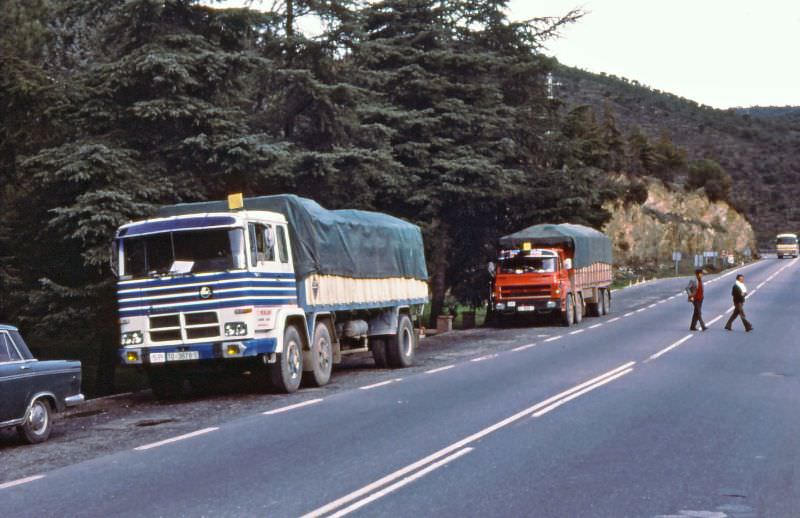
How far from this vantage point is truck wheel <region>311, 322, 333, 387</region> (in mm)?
17625

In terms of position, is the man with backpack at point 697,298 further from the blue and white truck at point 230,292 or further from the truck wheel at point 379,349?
the blue and white truck at point 230,292

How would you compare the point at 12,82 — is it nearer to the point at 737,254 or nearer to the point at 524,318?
the point at 524,318

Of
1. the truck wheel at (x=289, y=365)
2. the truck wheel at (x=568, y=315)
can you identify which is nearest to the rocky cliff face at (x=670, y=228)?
the truck wheel at (x=568, y=315)

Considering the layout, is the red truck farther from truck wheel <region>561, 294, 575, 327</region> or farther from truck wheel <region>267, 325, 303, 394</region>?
truck wheel <region>267, 325, 303, 394</region>

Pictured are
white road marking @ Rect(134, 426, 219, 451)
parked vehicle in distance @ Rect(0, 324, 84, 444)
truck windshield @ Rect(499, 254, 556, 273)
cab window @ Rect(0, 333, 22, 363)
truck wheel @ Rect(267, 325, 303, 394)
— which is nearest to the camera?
white road marking @ Rect(134, 426, 219, 451)

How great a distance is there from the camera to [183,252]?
53.4ft

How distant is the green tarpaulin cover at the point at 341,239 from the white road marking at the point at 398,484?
309 inches

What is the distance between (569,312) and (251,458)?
2427 cm

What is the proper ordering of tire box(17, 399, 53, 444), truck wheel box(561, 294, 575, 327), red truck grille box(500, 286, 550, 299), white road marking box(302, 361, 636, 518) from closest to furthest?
white road marking box(302, 361, 636, 518) → tire box(17, 399, 53, 444) → red truck grille box(500, 286, 550, 299) → truck wheel box(561, 294, 575, 327)

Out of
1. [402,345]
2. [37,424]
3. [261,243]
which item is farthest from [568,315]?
[37,424]

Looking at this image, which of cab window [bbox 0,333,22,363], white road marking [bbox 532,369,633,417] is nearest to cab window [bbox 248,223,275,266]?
cab window [bbox 0,333,22,363]

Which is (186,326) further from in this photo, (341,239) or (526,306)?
(526,306)

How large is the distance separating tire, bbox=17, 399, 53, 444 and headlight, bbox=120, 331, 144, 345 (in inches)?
144

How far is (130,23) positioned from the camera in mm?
23578
